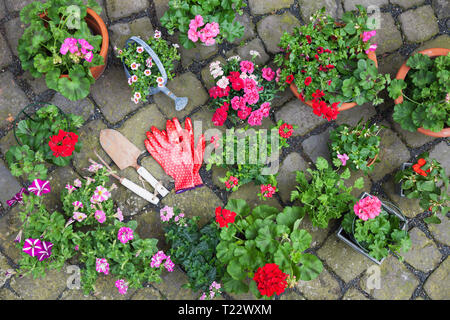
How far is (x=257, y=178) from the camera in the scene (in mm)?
3088

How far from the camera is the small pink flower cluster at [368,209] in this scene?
276 centimetres

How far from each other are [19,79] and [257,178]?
205 centimetres

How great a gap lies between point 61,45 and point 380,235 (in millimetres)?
2630

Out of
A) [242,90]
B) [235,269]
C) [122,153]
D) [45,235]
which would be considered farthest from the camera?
[122,153]

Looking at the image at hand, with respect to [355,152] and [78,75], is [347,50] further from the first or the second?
[78,75]

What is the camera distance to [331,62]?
2.96m

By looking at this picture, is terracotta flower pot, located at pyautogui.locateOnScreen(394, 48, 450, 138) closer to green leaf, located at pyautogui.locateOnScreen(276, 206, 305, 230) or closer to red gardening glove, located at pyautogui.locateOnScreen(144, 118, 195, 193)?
green leaf, located at pyautogui.locateOnScreen(276, 206, 305, 230)

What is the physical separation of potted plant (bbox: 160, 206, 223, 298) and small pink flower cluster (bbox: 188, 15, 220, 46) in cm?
127

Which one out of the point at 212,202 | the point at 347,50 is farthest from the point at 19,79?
the point at 347,50

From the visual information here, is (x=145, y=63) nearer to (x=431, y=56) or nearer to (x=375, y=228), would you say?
(x=375, y=228)

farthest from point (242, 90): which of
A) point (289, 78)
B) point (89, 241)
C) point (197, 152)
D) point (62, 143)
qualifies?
point (89, 241)

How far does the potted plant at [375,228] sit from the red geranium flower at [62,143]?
2037 millimetres

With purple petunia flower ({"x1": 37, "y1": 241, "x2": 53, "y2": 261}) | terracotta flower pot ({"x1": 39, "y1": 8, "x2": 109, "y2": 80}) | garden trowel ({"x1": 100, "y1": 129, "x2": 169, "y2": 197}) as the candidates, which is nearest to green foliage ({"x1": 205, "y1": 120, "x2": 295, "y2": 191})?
garden trowel ({"x1": 100, "y1": 129, "x2": 169, "y2": 197})

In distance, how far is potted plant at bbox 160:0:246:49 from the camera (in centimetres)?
286
